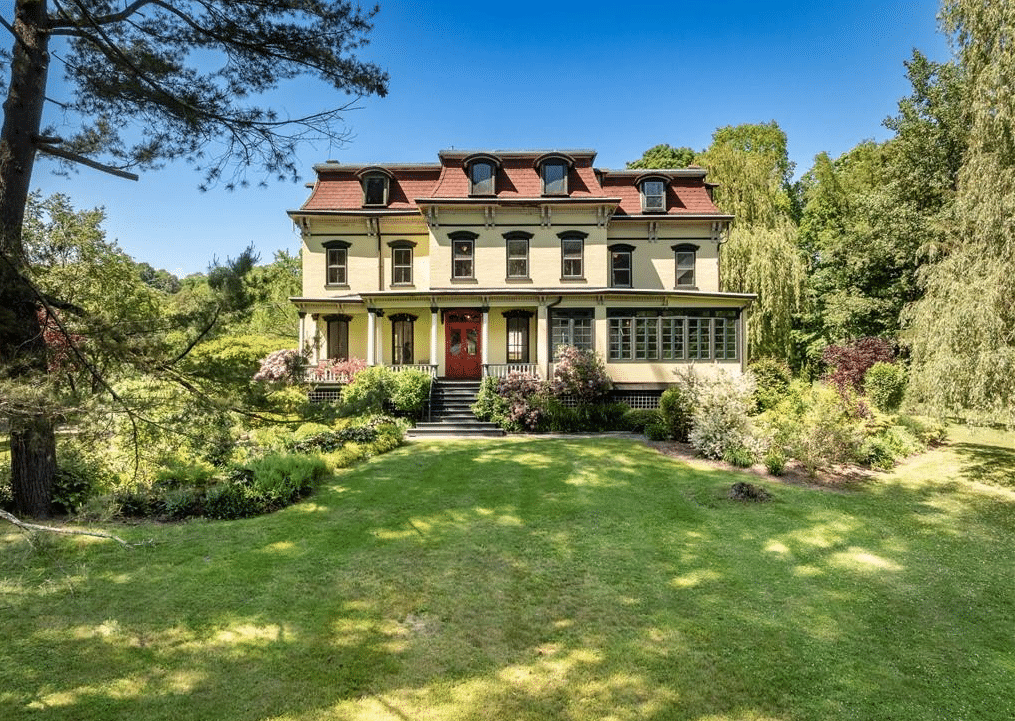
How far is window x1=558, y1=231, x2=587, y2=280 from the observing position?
825 inches

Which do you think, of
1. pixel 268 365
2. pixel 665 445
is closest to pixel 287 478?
pixel 268 365

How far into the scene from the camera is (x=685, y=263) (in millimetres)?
22406

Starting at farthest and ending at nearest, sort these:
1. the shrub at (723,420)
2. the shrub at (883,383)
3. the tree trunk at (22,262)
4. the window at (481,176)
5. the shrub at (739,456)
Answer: the window at (481,176) → the shrub at (883,383) → the shrub at (723,420) → the shrub at (739,456) → the tree trunk at (22,262)

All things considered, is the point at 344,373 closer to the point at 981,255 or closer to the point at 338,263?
the point at 338,263

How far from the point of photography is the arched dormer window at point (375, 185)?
22359 mm

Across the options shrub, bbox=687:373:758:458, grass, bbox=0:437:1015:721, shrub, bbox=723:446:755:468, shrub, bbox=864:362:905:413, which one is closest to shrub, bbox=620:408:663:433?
shrub, bbox=687:373:758:458

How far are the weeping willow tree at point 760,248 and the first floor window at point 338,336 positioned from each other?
785 inches

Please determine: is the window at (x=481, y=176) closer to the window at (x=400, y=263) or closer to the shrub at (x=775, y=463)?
the window at (x=400, y=263)

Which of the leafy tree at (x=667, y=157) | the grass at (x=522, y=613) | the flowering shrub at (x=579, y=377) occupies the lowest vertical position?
the grass at (x=522, y=613)

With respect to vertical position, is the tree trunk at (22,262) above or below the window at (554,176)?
below

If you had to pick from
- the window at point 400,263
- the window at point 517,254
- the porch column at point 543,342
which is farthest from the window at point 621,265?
the window at point 400,263

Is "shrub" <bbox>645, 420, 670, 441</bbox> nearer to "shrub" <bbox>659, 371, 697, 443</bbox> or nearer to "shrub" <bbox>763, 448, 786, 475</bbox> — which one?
"shrub" <bbox>659, 371, 697, 443</bbox>

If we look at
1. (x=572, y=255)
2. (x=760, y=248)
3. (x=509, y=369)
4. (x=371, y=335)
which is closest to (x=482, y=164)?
(x=572, y=255)

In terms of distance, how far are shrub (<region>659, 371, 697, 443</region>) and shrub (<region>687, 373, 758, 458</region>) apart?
0.91 m
